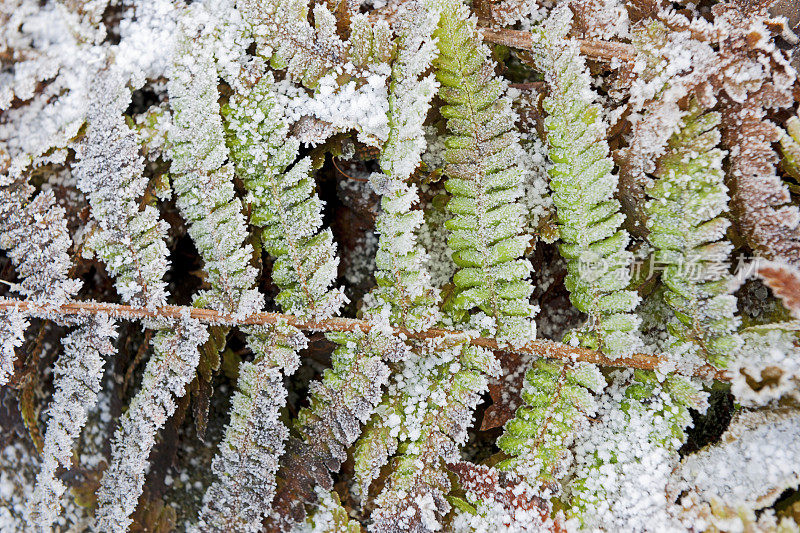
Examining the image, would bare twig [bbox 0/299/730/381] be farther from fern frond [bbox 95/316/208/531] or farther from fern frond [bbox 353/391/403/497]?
fern frond [bbox 353/391/403/497]

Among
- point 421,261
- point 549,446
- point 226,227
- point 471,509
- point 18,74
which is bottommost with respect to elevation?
point 471,509

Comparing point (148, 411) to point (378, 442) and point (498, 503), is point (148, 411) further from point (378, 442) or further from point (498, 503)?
point (498, 503)

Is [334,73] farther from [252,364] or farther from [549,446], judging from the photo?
[549,446]

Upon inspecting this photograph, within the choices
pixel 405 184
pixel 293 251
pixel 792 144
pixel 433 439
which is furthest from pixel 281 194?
pixel 792 144

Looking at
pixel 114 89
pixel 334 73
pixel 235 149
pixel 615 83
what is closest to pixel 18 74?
pixel 114 89

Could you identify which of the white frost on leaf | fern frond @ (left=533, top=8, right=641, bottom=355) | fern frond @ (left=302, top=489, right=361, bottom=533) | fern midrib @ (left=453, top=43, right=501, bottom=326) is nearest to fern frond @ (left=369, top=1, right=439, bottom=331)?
fern midrib @ (left=453, top=43, right=501, bottom=326)

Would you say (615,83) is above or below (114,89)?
below

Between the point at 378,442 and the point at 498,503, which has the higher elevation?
the point at 378,442
